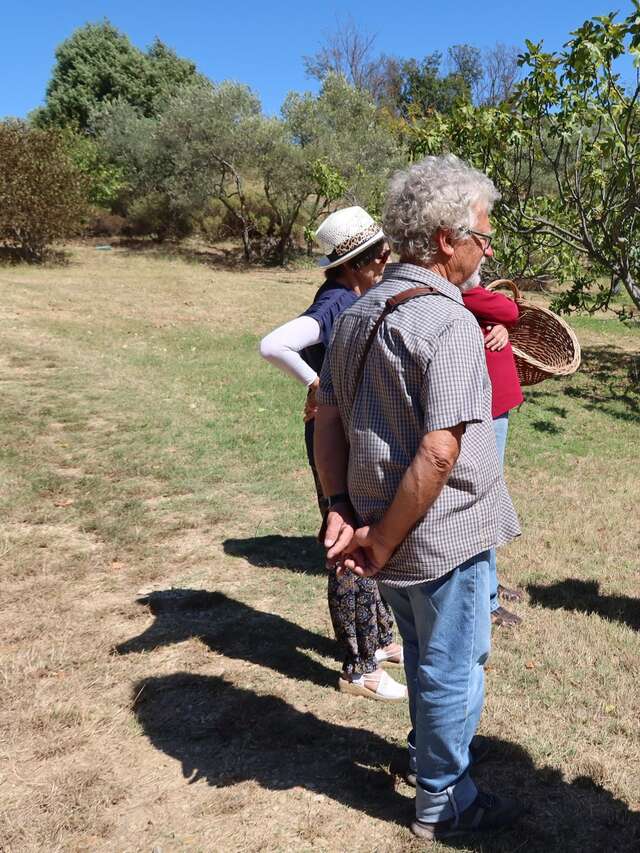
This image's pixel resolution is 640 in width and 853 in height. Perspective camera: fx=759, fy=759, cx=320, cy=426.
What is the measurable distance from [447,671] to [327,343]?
1.46 m

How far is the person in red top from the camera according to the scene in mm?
3004

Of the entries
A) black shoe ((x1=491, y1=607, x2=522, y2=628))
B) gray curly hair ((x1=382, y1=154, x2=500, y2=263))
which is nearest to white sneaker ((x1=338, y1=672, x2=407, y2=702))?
black shoe ((x1=491, y1=607, x2=522, y2=628))

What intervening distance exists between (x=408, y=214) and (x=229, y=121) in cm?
2230

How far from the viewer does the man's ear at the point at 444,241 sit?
1944 millimetres

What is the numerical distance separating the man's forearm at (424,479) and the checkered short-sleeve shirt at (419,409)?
0.04 m

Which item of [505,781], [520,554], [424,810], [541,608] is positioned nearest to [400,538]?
[424,810]

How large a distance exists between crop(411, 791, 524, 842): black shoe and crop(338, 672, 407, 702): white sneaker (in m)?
0.80

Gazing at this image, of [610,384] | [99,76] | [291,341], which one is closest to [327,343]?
[291,341]

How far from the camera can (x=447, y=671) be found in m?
2.12

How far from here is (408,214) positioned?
1.94 m

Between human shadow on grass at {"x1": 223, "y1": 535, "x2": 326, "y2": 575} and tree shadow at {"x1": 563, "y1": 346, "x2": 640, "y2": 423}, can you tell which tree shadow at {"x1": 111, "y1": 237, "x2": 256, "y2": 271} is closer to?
tree shadow at {"x1": 563, "y1": 346, "x2": 640, "y2": 423}

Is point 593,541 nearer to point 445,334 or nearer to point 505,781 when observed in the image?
point 505,781

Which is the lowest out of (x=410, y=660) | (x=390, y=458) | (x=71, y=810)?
(x=71, y=810)

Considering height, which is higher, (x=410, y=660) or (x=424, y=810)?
(x=410, y=660)
